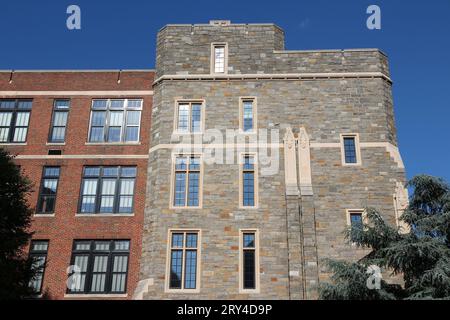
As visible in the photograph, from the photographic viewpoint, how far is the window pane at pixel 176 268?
24.8 meters

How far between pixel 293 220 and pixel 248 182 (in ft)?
9.63

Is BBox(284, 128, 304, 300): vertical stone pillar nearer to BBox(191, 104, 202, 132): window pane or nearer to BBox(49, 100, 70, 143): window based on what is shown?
BBox(191, 104, 202, 132): window pane

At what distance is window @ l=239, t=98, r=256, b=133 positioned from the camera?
27.7 meters

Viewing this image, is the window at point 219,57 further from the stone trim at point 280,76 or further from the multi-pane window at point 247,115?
the multi-pane window at point 247,115

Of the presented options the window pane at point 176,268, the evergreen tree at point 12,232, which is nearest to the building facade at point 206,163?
the window pane at point 176,268

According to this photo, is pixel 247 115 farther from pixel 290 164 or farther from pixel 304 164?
pixel 304 164

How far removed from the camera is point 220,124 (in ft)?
91.2

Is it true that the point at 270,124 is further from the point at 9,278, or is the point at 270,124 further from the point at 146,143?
the point at 9,278

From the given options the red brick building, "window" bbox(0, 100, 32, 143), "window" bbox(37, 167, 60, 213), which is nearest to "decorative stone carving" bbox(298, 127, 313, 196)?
the red brick building

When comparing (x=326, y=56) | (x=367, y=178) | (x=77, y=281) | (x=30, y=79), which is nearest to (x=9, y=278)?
(x=77, y=281)

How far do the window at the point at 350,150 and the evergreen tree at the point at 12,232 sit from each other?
14830mm

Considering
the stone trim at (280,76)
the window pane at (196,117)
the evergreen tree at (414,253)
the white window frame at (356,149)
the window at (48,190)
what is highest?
the stone trim at (280,76)

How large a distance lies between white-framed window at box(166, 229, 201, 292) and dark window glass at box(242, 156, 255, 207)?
2.77 meters

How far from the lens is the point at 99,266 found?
86.5 feet
